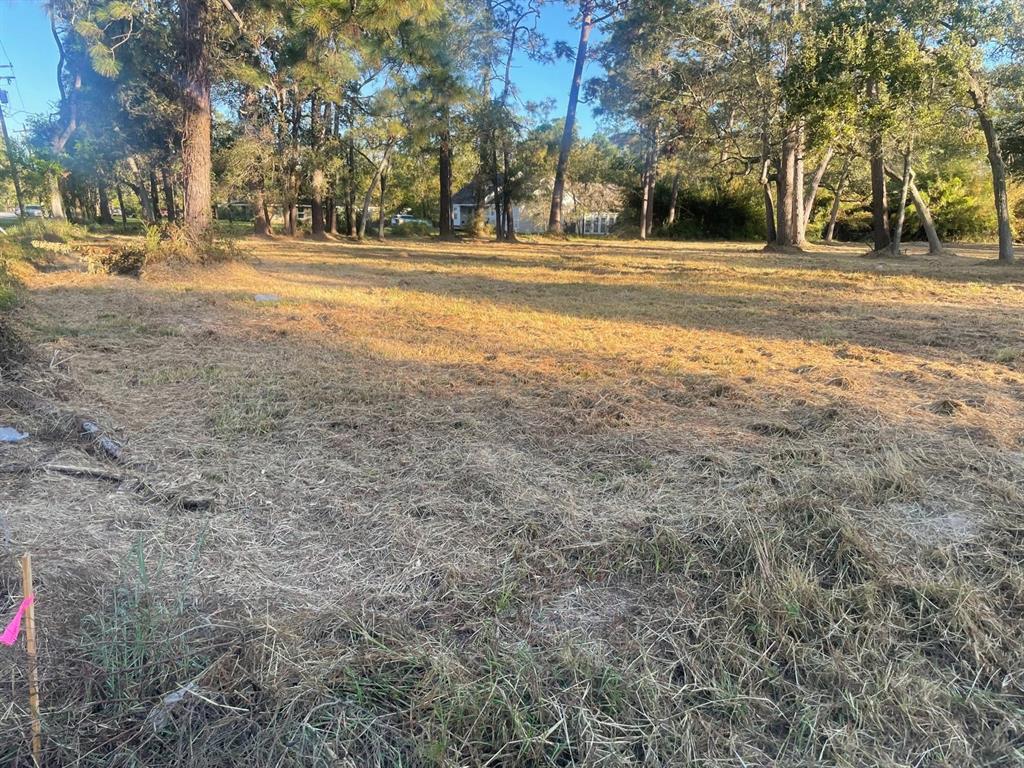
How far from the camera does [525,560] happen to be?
7.21 ft

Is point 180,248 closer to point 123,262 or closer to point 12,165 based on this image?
point 123,262

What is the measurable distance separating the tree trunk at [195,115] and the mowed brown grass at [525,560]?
660 cm

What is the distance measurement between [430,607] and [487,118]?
23349mm

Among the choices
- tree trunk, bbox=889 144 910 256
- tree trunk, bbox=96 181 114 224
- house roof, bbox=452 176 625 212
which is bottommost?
tree trunk, bbox=889 144 910 256

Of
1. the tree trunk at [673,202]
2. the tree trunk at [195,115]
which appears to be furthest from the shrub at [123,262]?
the tree trunk at [673,202]

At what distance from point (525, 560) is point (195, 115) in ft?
36.8

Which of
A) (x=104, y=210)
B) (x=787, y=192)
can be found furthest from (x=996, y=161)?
(x=104, y=210)

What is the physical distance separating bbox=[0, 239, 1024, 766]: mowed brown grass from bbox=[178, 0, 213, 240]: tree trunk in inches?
260

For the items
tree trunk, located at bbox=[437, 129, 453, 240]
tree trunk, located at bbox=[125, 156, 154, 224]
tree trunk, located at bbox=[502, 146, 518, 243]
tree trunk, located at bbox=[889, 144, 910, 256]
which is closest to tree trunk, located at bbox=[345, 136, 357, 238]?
tree trunk, located at bbox=[437, 129, 453, 240]

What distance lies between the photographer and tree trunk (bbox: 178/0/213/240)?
1033cm

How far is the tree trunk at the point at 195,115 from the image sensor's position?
1033 cm

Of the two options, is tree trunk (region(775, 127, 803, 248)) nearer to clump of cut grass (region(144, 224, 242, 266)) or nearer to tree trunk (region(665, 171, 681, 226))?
tree trunk (region(665, 171, 681, 226))

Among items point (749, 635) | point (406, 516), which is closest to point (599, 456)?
point (406, 516)

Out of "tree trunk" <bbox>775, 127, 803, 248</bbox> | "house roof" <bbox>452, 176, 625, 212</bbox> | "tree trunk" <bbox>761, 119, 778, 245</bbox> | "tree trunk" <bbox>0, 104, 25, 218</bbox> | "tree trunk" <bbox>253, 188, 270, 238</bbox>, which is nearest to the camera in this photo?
"tree trunk" <bbox>761, 119, 778, 245</bbox>
